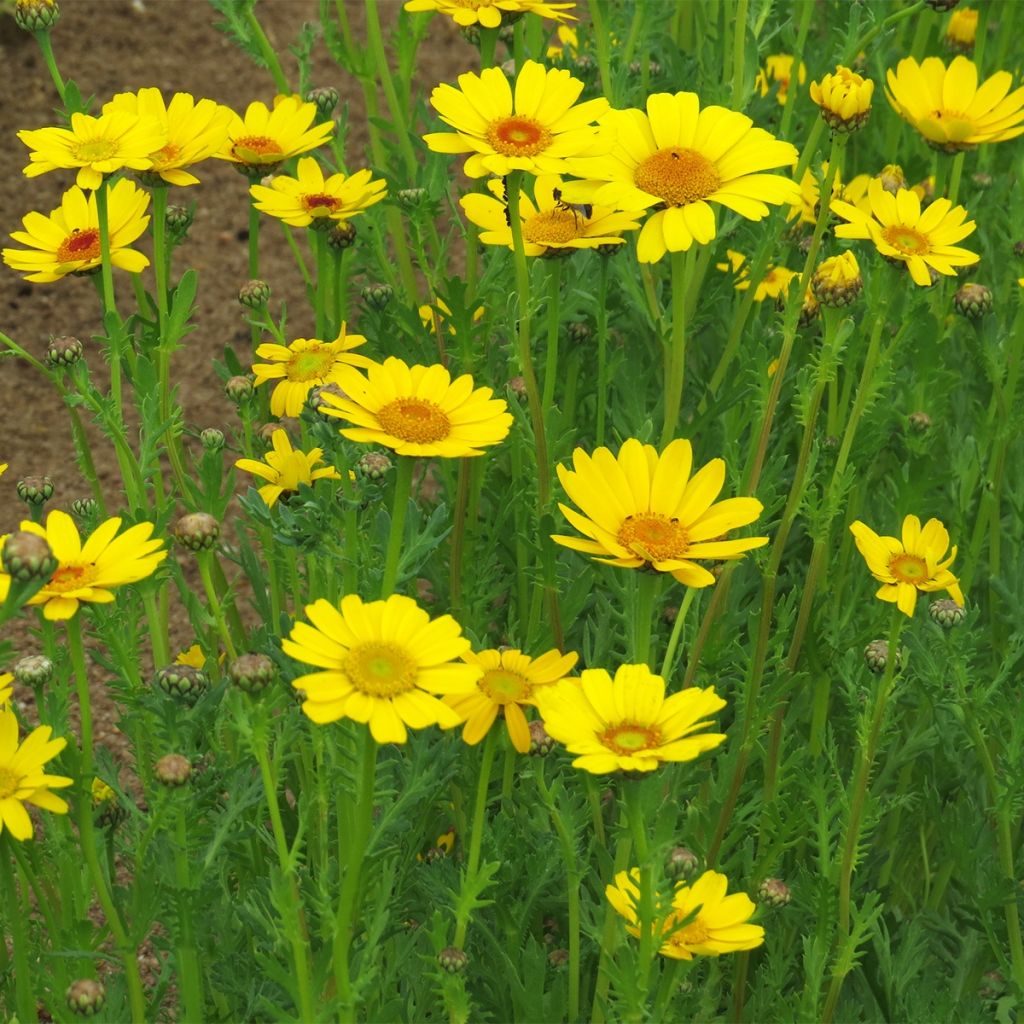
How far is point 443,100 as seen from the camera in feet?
7.22

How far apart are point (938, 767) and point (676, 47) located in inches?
66.8

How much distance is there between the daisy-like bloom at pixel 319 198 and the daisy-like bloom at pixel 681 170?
1.44 ft

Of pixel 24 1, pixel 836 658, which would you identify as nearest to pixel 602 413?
pixel 836 658

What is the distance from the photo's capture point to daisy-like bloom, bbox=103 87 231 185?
2332 mm

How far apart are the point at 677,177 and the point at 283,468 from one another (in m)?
0.72

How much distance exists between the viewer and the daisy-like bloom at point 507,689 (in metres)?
1.85

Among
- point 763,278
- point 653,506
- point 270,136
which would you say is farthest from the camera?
point 763,278

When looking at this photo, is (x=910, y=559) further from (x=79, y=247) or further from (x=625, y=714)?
(x=79, y=247)

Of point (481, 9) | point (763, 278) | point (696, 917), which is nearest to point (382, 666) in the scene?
point (696, 917)

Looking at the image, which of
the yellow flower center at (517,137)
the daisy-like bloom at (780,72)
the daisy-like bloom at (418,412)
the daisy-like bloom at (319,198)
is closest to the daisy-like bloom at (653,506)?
the daisy-like bloom at (418,412)

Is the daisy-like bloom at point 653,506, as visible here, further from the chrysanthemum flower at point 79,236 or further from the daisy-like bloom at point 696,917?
the chrysanthemum flower at point 79,236

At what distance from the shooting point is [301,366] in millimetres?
2385

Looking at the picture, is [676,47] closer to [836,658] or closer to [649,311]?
[649,311]

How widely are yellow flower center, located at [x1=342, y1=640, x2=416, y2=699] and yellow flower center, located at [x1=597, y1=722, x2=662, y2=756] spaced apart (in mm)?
233
